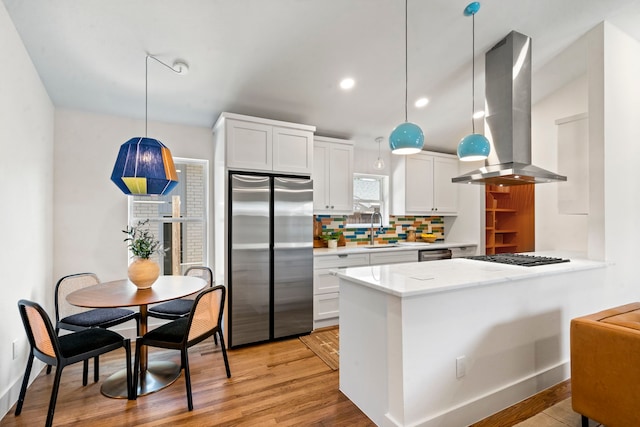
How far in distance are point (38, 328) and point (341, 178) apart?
3.26 m

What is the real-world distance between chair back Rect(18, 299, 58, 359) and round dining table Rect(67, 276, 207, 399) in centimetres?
23

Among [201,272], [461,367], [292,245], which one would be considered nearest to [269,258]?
[292,245]

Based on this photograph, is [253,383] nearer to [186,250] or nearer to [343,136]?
[186,250]

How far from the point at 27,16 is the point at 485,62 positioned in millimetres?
3874

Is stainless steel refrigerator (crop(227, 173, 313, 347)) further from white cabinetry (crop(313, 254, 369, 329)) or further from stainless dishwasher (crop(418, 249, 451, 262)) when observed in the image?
stainless dishwasher (crop(418, 249, 451, 262))

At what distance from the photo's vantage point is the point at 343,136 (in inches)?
172

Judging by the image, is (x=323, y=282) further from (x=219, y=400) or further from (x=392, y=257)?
(x=219, y=400)

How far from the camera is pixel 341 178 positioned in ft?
13.6

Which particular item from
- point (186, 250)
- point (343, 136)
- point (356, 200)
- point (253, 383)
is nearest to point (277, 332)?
point (253, 383)

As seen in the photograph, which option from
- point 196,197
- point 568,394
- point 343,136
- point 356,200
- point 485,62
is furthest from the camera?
point 356,200

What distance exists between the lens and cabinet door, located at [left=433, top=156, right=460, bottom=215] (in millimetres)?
4930

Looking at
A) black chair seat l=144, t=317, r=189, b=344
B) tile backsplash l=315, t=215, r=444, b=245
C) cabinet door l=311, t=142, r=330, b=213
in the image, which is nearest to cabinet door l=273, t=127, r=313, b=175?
cabinet door l=311, t=142, r=330, b=213

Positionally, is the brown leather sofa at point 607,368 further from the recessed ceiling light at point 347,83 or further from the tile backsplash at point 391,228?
the tile backsplash at point 391,228

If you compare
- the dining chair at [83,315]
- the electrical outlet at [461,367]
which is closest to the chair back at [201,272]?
the dining chair at [83,315]
